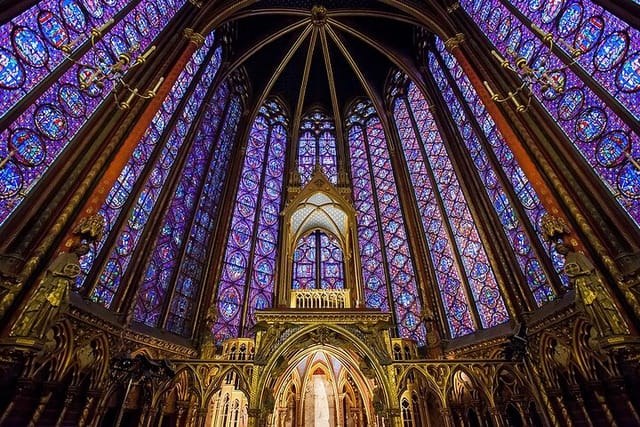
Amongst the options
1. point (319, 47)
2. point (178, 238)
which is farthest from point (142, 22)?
point (319, 47)

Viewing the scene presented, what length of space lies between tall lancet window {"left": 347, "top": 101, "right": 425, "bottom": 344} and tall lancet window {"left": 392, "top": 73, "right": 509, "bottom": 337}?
1090 mm

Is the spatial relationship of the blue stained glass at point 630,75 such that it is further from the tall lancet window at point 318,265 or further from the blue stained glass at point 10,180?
the blue stained glass at point 10,180

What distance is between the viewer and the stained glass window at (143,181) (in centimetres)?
833

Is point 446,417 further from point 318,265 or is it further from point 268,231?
point 268,231

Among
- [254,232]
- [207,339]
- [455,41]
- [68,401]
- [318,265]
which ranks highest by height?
[455,41]

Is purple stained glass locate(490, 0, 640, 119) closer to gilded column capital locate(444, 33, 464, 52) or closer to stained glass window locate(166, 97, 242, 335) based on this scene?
gilded column capital locate(444, 33, 464, 52)

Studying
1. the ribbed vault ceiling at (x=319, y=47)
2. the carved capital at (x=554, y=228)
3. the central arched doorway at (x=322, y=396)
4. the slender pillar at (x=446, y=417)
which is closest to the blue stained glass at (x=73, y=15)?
the ribbed vault ceiling at (x=319, y=47)

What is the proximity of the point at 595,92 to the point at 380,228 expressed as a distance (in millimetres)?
8667

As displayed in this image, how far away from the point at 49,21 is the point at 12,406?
7345mm

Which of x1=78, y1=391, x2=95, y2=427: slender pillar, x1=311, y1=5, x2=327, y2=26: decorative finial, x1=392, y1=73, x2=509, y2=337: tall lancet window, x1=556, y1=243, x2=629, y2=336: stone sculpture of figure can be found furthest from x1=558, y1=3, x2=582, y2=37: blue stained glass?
x1=78, y1=391, x2=95, y2=427: slender pillar

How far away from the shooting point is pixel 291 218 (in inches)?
431

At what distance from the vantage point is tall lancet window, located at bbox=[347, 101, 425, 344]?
1219cm

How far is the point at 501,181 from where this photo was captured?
9.38 m

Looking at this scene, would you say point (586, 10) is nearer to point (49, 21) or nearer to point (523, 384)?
point (523, 384)
